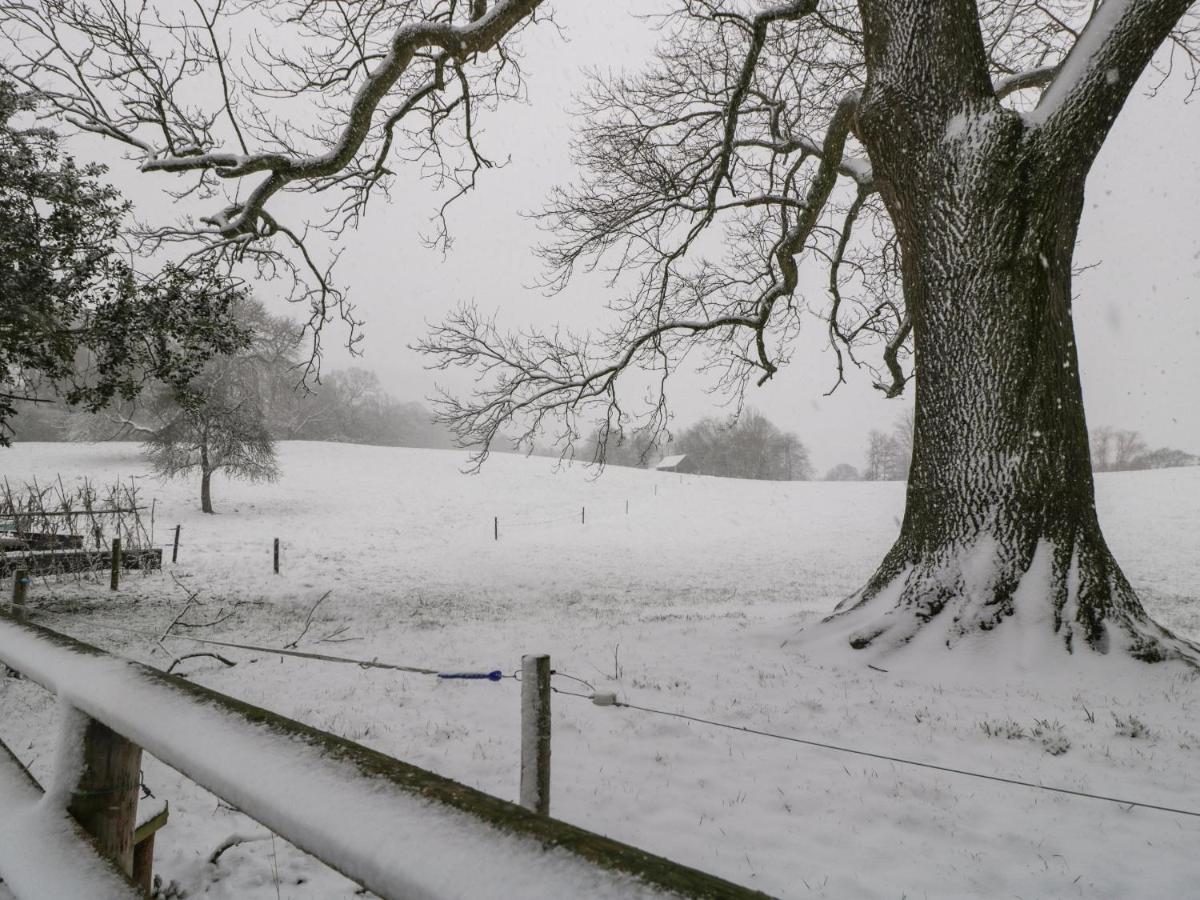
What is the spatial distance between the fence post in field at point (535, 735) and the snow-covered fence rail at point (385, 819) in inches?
68.4

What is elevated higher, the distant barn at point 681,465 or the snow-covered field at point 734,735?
the distant barn at point 681,465

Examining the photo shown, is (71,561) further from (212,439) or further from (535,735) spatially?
(535,735)

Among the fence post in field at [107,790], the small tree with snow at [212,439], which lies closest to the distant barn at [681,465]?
the small tree with snow at [212,439]

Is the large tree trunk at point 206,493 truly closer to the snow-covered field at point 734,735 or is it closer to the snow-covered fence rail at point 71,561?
the snow-covered fence rail at point 71,561

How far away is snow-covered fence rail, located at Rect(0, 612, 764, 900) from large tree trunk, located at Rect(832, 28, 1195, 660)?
222 inches

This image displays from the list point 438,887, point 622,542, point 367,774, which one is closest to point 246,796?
point 367,774

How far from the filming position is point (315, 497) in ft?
107

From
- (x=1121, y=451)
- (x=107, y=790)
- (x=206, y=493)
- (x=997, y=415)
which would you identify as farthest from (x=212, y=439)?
(x=1121, y=451)

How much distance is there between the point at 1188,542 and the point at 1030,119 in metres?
26.7

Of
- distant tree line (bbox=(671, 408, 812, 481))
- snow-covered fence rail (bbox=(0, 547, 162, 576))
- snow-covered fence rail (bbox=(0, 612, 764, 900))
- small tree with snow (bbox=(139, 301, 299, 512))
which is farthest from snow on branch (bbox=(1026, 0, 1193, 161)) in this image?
distant tree line (bbox=(671, 408, 812, 481))

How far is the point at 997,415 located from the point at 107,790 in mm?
6266

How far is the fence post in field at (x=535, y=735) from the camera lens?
279 centimetres

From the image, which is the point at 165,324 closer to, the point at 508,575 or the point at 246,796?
the point at 246,796

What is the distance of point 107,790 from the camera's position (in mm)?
1447
